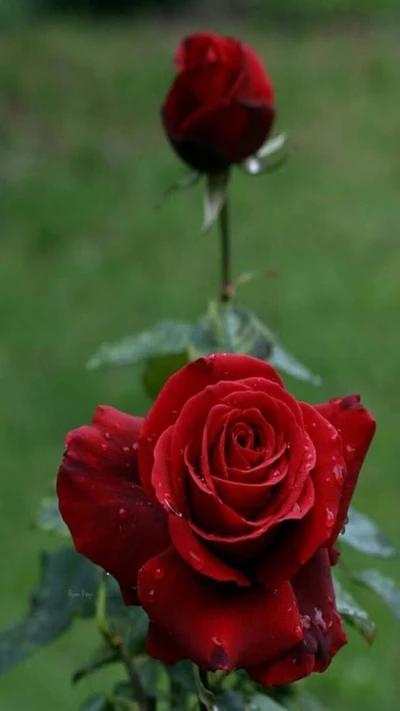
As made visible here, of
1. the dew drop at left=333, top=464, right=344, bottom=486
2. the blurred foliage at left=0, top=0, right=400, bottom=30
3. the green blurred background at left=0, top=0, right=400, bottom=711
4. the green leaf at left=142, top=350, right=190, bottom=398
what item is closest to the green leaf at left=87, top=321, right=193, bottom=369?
the green leaf at left=142, top=350, right=190, bottom=398

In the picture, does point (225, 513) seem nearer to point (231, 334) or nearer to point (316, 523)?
point (316, 523)

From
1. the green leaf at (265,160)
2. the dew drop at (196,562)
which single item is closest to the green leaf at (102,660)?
the dew drop at (196,562)

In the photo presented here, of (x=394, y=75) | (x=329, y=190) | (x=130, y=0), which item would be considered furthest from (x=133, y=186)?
(x=130, y=0)

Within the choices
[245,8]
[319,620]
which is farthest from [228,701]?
[245,8]

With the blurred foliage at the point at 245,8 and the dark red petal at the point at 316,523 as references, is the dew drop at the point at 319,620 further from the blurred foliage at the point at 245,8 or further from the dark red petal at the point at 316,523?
the blurred foliage at the point at 245,8

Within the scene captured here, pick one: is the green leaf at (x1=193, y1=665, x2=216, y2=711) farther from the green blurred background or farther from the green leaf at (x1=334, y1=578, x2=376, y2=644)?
the green blurred background
